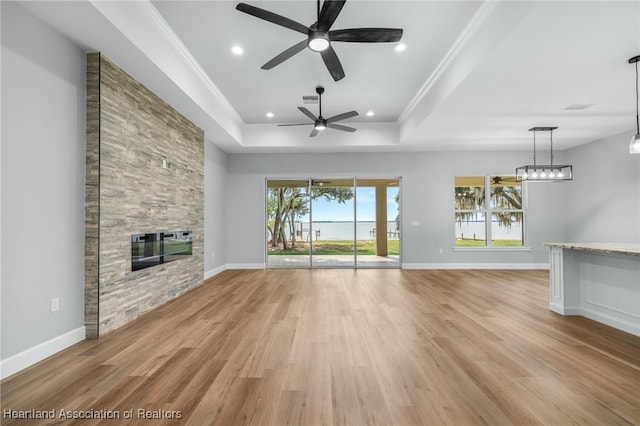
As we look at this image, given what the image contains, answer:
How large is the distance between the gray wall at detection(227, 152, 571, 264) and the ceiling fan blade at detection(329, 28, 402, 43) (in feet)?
15.4

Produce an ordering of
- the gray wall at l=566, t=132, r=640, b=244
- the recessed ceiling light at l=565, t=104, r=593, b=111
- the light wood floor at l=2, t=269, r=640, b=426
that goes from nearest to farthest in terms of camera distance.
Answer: the light wood floor at l=2, t=269, r=640, b=426
the recessed ceiling light at l=565, t=104, r=593, b=111
the gray wall at l=566, t=132, r=640, b=244

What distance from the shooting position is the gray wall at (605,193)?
5.56 meters

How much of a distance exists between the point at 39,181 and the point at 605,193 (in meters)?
9.03

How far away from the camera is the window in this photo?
24.1ft

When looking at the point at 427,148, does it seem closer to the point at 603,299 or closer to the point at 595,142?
the point at 595,142

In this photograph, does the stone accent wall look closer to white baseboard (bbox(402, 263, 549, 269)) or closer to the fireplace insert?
the fireplace insert

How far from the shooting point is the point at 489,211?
736cm

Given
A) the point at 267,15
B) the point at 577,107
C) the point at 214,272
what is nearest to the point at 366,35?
the point at 267,15

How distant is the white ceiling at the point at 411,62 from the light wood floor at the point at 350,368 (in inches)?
112

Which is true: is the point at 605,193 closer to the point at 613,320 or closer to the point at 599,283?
the point at 599,283

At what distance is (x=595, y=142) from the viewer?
6316mm

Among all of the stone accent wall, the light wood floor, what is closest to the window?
the light wood floor

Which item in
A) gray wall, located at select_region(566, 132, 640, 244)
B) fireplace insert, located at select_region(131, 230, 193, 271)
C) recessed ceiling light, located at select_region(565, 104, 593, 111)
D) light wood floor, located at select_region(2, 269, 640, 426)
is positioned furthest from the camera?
gray wall, located at select_region(566, 132, 640, 244)

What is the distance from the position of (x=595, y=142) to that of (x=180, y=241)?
28.0 feet
